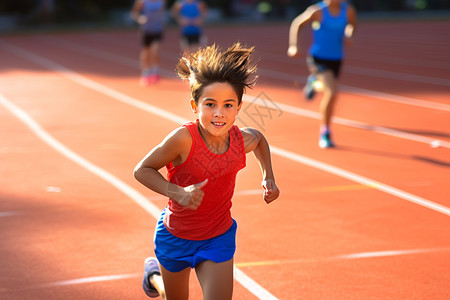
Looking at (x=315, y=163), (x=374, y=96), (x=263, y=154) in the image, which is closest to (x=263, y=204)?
(x=315, y=163)

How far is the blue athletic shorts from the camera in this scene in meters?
3.50

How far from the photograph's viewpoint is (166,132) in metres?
10.4

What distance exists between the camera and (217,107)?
3.40 metres

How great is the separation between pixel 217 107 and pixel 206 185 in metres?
0.37

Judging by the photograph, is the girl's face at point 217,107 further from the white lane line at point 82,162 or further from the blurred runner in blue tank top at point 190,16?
the blurred runner in blue tank top at point 190,16

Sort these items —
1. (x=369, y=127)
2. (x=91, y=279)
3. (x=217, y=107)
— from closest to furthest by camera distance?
(x=217, y=107) → (x=91, y=279) → (x=369, y=127)

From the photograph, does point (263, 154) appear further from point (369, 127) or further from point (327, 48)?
point (369, 127)

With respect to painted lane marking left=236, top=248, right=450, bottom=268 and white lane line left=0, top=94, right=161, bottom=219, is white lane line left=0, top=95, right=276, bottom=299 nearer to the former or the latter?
white lane line left=0, top=94, right=161, bottom=219


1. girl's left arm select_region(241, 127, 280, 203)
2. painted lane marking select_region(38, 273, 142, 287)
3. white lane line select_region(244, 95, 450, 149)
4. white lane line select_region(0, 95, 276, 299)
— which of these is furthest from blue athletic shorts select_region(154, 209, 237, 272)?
white lane line select_region(244, 95, 450, 149)

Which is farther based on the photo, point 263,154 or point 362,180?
point 362,180

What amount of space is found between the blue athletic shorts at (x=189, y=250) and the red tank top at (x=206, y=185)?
28mm

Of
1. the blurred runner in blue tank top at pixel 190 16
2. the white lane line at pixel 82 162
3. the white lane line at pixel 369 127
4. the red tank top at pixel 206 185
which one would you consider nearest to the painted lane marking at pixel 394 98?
the white lane line at pixel 369 127

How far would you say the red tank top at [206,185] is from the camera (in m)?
3.46

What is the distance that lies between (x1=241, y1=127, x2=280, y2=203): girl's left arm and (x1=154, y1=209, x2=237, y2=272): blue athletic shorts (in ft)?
0.90
